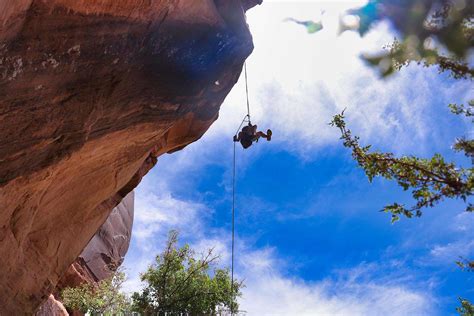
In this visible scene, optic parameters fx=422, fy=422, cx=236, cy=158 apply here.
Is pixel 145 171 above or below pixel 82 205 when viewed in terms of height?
above

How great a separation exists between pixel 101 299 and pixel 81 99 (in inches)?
663

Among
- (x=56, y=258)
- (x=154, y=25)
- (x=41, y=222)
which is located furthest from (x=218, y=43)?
(x=56, y=258)

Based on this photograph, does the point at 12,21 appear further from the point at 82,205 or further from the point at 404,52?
the point at 82,205

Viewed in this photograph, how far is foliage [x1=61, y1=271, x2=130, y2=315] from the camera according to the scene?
966 inches

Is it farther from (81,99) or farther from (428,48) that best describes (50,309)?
(428,48)

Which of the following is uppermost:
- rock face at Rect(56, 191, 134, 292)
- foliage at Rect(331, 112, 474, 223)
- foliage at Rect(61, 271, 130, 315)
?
rock face at Rect(56, 191, 134, 292)

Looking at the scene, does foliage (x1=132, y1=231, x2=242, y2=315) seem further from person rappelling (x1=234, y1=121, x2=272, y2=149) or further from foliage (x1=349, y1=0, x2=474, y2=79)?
foliage (x1=349, y1=0, x2=474, y2=79)

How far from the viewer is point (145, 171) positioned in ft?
76.1

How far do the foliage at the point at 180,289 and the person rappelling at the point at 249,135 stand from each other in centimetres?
972

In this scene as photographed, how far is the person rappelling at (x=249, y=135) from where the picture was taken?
69.5 ft

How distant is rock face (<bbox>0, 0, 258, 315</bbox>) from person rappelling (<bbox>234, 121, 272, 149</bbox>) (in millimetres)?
1996

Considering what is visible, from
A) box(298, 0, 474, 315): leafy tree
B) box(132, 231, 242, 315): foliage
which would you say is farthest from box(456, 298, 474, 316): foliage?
box(298, 0, 474, 315): leafy tree

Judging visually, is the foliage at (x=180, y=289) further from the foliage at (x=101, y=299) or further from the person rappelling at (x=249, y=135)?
the person rappelling at (x=249, y=135)

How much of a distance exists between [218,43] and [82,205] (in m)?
9.14
